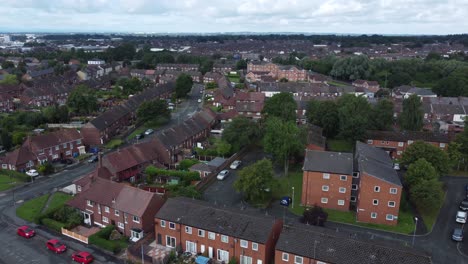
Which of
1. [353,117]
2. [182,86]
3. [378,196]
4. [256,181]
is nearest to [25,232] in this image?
[256,181]

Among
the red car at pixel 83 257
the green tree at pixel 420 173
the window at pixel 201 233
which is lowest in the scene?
the red car at pixel 83 257

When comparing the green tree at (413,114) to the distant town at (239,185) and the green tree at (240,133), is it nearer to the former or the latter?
the distant town at (239,185)

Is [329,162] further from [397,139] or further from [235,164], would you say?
[397,139]

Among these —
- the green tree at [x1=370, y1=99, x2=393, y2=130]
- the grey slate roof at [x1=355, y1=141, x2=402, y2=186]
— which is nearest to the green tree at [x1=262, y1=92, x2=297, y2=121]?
the green tree at [x1=370, y1=99, x2=393, y2=130]

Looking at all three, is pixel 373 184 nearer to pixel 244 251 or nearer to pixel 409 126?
pixel 244 251

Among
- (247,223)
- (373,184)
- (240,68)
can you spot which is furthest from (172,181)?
(240,68)

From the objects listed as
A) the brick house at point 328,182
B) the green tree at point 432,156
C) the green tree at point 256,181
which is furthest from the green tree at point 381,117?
the green tree at point 256,181
